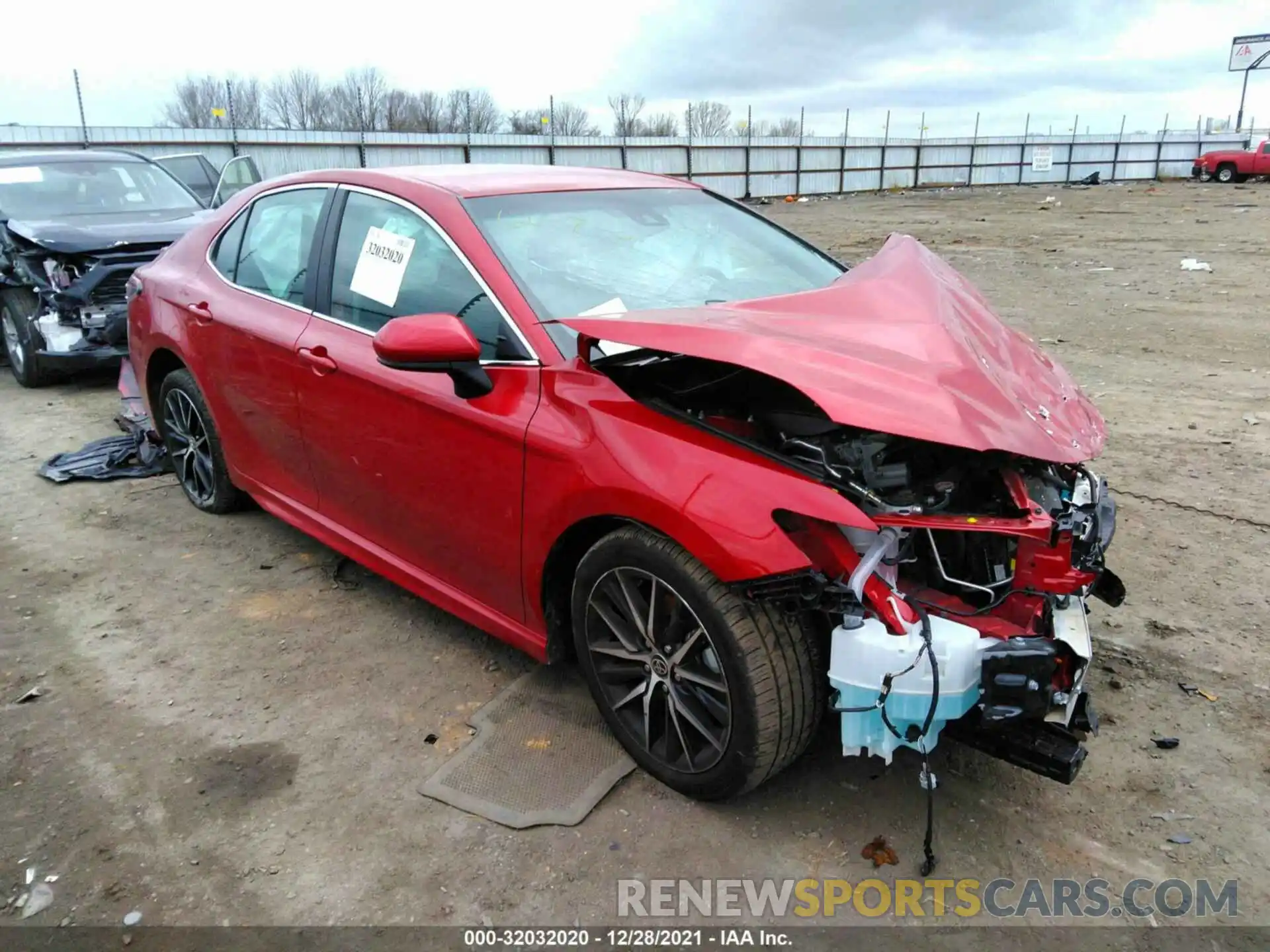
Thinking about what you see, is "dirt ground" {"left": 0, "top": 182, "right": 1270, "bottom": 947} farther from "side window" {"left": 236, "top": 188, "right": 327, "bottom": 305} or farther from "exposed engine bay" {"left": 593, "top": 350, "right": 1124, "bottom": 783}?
"side window" {"left": 236, "top": 188, "right": 327, "bottom": 305}

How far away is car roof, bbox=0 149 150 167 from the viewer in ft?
26.1

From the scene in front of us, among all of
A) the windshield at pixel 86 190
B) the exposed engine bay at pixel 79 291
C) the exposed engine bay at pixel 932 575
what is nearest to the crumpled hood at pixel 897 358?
the exposed engine bay at pixel 932 575

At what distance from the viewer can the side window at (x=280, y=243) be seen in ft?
11.6

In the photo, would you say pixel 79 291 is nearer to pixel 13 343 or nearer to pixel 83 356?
pixel 83 356

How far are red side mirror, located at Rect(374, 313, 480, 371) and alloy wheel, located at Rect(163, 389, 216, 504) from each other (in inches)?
87.8

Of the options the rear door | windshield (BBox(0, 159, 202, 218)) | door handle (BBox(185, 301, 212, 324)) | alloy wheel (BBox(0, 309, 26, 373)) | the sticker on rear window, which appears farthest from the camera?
the sticker on rear window

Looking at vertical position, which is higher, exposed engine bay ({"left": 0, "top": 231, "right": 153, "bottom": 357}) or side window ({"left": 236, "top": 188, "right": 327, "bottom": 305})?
side window ({"left": 236, "top": 188, "right": 327, "bottom": 305})

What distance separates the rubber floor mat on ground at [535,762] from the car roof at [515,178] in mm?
1726

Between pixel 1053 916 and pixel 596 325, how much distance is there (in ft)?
6.09

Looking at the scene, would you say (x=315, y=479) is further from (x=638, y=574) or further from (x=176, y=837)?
(x=638, y=574)

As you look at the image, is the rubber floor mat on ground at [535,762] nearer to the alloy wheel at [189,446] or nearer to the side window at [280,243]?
the side window at [280,243]

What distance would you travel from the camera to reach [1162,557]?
394 centimetres

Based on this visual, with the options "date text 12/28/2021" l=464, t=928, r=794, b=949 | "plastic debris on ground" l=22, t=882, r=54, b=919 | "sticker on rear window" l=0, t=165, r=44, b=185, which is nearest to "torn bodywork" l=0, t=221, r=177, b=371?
"sticker on rear window" l=0, t=165, r=44, b=185

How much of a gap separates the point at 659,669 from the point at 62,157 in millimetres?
8425
